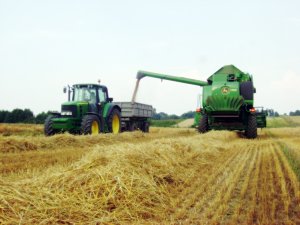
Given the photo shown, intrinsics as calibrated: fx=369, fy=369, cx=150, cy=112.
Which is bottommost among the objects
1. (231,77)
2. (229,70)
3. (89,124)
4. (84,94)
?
(89,124)

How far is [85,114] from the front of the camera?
14.8m

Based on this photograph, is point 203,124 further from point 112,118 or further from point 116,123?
point 112,118

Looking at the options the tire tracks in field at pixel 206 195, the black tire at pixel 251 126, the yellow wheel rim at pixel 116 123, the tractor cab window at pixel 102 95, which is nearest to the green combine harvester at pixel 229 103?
the black tire at pixel 251 126

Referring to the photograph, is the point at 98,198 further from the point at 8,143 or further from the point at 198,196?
the point at 8,143

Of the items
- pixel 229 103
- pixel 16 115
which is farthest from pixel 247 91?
pixel 16 115

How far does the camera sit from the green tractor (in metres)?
14.2

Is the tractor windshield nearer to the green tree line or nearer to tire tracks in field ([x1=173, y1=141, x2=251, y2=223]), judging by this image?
tire tracks in field ([x1=173, y1=141, x2=251, y2=223])

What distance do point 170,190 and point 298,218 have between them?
6.10 feet

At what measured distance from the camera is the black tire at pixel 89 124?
1398cm

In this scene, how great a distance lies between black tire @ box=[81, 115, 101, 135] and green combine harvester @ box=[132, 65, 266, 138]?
16.6 ft

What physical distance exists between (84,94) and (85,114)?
3.63 ft

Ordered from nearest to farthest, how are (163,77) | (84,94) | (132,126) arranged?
(84,94) < (132,126) < (163,77)

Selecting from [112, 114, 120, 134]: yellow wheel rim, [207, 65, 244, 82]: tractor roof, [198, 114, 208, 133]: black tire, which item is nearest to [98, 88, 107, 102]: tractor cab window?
[112, 114, 120, 134]: yellow wheel rim

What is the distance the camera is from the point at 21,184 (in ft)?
15.2
